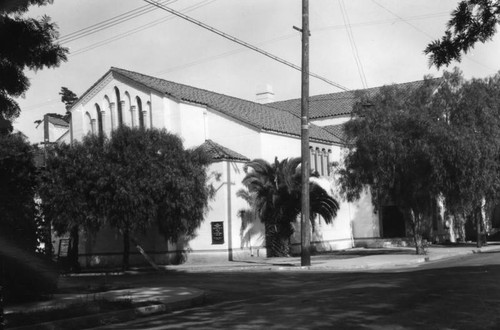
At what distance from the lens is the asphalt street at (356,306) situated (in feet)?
31.0

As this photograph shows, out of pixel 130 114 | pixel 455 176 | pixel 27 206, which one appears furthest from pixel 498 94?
pixel 27 206

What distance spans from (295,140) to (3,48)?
26708 millimetres

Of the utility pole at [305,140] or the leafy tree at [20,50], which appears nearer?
the leafy tree at [20,50]

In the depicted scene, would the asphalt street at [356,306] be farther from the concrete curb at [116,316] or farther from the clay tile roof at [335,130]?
the clay tile roof at [335,130]

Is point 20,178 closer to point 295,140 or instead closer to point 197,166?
point 197,166

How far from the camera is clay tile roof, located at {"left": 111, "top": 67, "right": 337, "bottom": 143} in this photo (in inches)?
1304

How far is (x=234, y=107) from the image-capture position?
36.7m

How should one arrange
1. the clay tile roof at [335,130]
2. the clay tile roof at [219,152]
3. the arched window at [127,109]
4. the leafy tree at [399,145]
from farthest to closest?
the clay tile roof at [335,130]
the arched window at [127,109]
the clay tile roof at [219,152]
the leafy tree at [399,145]

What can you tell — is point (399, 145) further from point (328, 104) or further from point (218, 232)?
point (328, 104)

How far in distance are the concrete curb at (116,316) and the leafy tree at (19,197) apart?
122 inches

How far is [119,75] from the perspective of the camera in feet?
111

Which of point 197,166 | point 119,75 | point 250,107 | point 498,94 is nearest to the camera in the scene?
point 197,166

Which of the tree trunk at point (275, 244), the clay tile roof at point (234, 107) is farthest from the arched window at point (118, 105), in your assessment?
the tree trunk at point (275, 244)

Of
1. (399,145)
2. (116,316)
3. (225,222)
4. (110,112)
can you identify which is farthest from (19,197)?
(110,112)
